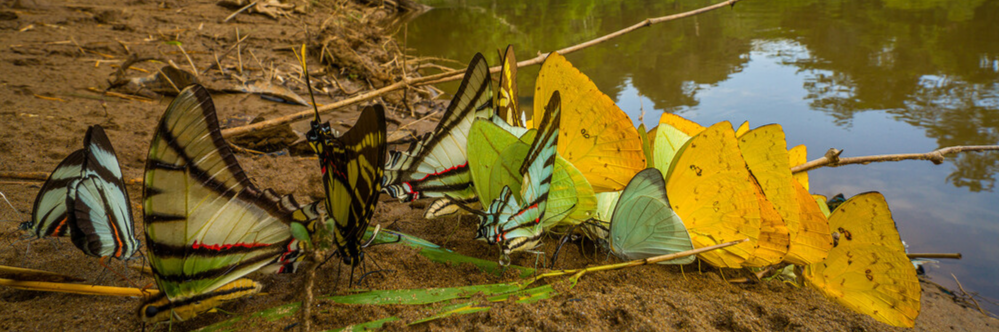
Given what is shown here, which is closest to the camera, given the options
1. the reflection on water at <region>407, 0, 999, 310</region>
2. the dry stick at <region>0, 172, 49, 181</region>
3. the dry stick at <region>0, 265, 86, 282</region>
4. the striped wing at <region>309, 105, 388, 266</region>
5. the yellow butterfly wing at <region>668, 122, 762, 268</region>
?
the striped wing at <region>309, 105, 388, 266</region>

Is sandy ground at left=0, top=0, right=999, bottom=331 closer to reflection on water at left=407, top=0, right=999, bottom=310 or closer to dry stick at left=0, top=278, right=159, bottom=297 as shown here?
dry stick at left=0, top=278, right=159, bottom=297

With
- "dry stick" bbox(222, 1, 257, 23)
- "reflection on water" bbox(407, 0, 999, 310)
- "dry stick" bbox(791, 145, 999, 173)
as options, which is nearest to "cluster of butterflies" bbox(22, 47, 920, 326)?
"dry stick" bbox(791, 145, 999, 173)

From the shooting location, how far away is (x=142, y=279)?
1.11 m

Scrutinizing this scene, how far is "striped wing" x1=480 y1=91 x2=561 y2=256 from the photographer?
93cm

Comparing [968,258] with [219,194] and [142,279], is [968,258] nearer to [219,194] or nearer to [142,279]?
[219,194]

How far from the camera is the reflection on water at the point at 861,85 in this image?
95.6 inches

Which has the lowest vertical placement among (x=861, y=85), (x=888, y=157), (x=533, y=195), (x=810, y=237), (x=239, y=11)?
(x=861, y=85)

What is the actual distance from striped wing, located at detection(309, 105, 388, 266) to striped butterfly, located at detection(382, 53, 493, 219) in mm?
299

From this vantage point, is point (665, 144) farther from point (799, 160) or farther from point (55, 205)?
point (55, 205)

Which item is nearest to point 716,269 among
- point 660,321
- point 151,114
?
point 660,321

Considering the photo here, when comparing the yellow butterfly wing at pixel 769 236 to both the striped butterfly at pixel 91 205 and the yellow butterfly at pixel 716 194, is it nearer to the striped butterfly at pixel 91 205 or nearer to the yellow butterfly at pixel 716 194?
the yellow butterfly at pixel 716 194

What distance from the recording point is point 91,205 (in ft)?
3.56

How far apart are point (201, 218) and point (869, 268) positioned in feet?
4.77

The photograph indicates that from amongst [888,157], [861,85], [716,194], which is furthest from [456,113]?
[861,85]
